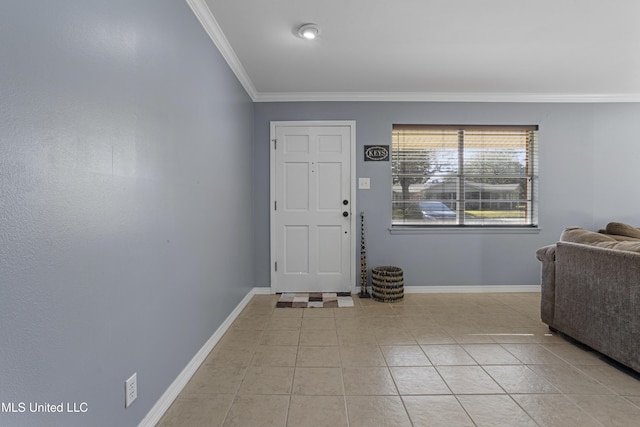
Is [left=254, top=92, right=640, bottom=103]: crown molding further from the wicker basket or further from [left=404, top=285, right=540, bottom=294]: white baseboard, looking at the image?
[left=404, top=285, right=540, bottom=294]: white baseboard

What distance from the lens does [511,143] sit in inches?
166

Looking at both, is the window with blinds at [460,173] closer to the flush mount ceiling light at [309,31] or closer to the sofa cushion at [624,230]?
the sofa cushion at [624,230]

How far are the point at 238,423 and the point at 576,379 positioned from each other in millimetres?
2034

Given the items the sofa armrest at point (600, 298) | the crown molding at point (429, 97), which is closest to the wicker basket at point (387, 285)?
the sofa armrest at point (600, 298)

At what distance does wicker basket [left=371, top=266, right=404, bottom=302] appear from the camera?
376 centimetres

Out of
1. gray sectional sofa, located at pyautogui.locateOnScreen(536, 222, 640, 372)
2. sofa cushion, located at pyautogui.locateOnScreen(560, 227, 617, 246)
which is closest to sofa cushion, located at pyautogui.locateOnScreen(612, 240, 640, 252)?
gray sectional sofa, located at pyautogui.locateOnScreen(536, 222, 640, 372)

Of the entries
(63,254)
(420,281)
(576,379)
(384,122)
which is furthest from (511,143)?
(63,254)

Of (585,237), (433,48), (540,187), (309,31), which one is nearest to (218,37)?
(309,31)

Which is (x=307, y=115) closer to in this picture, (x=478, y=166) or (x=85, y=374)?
(x=478, y=166)

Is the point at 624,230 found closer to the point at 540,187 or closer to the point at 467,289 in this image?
the point at 540,187

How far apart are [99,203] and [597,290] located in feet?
9.73

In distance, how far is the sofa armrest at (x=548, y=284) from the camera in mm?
2818

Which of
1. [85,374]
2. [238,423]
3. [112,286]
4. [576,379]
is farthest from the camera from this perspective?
[576,379]

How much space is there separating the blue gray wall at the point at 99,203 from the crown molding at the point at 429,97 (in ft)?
5.84
